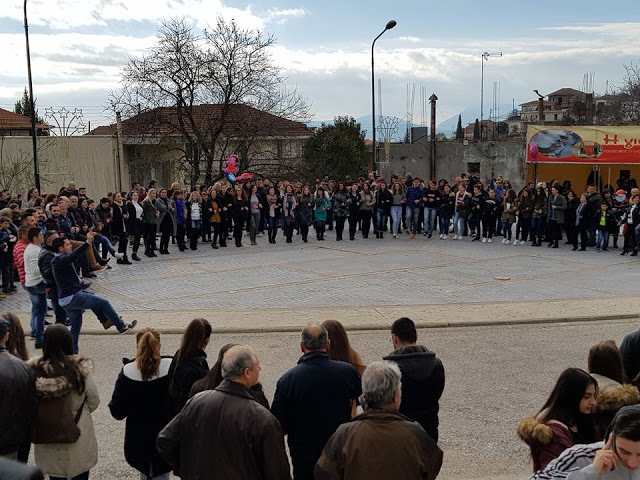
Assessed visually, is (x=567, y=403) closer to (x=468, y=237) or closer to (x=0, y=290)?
(x=0, y=290)

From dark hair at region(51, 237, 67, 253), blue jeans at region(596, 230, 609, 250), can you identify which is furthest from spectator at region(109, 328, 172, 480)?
blue jeans at region(596, 230, 609, 250)

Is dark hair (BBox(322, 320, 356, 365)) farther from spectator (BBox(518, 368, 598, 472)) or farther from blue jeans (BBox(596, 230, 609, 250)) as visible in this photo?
blue jeans (BBox(596, 230, 609, 250))

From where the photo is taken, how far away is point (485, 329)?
11508 millimetres

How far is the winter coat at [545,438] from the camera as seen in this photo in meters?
3.99

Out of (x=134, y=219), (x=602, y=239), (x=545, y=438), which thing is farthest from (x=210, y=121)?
(x=545, y=438)

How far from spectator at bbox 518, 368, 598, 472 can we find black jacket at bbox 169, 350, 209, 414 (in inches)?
97.4

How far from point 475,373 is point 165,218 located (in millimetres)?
12438

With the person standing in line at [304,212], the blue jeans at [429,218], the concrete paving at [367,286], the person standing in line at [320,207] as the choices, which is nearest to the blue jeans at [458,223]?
the blue jeans at [429,218]

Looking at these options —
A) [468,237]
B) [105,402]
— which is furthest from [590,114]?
[105,402]

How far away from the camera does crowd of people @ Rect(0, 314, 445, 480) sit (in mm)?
3855

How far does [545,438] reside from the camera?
3.98 meters

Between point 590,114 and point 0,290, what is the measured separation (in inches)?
1595

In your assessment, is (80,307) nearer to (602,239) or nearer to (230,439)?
(230,439)

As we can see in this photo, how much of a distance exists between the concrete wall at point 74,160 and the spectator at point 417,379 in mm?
38017
